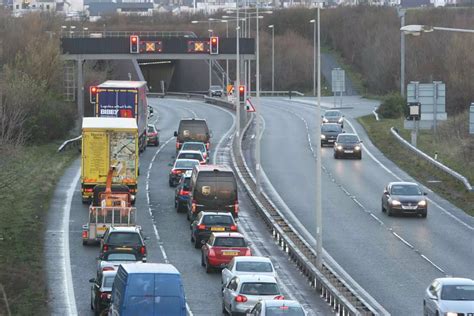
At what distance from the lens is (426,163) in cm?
6425

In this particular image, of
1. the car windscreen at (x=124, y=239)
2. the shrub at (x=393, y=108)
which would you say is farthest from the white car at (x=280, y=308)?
the shrub at (x=393, y=108)

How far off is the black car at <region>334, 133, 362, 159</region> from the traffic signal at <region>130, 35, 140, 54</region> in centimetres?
1831

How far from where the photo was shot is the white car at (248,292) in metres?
30.5

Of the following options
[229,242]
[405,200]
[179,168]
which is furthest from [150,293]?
[179,168]

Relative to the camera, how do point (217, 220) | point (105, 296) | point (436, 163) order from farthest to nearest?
1. point (436, 163)
2. point (217, 220)
3. point (105, 296)

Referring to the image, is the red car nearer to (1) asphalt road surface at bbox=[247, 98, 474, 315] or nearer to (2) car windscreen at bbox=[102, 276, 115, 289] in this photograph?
(1) asphalt road surface at bbox=[247, 98, 474, 315]

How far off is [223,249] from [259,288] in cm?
668

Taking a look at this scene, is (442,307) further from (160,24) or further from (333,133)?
(160,24)

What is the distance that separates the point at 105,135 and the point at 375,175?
58.1ft

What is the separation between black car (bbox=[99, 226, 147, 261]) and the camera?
3612cm

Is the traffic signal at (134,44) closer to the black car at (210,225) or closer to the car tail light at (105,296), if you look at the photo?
the black car at (210,225)

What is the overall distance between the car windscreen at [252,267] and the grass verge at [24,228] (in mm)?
4847

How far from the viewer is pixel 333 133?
75375 mm

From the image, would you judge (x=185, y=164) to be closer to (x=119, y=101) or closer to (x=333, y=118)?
(x=119, y=101)
